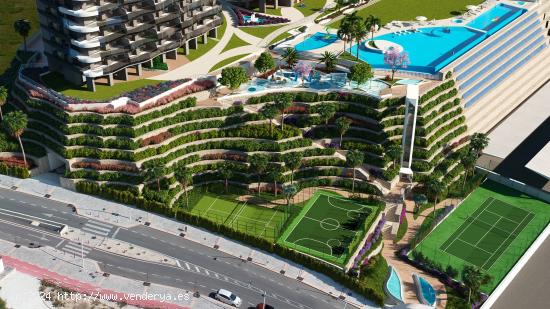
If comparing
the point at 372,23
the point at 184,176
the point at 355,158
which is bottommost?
the point at 184,176

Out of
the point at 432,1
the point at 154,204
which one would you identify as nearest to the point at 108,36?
the point at 154,204

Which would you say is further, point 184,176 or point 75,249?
point 184,176

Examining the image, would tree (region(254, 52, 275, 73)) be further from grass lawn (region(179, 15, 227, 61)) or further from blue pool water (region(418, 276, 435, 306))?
blue pool water (region(418, 276, 435, 306))

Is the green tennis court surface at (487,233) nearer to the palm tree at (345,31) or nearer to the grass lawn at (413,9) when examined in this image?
the palm tree at (345,31)

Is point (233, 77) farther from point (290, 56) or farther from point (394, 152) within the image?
point (394, 152)

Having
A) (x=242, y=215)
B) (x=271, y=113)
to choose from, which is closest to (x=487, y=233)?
(x=242, y=215)

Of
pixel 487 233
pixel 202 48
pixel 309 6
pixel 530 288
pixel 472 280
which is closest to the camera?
pixel 472 280

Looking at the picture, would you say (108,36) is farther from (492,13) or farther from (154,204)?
(492,13)
